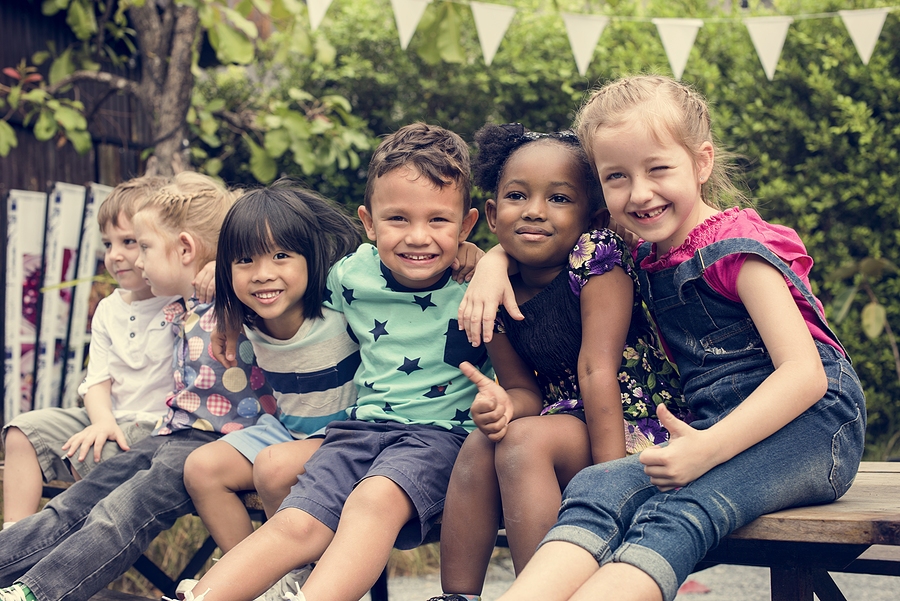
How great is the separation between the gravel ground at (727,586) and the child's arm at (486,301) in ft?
6.20

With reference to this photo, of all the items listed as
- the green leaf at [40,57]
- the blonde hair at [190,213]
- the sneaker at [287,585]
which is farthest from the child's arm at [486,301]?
the green leaf at [40,57]

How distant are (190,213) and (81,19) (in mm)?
1818

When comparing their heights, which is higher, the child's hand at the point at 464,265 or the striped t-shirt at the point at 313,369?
the child's hand at the point at 464,265

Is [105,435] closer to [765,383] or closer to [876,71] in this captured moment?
[765,383]

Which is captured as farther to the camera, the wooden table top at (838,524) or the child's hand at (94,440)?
the child's hand at (94,440)

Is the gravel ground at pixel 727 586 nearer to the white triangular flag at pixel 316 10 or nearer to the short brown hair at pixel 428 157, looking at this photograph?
the short brown hair at pixel 428 157

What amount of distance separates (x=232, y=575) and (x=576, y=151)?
126cm

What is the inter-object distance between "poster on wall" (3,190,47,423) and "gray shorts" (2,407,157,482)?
4.72ft

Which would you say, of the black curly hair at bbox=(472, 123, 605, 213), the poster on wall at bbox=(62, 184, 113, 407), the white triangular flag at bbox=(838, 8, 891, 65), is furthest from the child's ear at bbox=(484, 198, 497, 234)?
the poster on wall at bbox=(62, 184, 113, 407)

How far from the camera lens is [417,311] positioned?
7.46 feet

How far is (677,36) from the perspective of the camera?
151 inches

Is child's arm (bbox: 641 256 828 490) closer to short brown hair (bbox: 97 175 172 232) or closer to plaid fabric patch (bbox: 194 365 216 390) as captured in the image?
plaid fabric patch (bbox: 194 365 216 390)

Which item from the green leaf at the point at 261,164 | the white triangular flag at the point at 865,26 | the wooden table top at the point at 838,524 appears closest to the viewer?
the wooden table top at the point at 838,524

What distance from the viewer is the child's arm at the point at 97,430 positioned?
100 inches
